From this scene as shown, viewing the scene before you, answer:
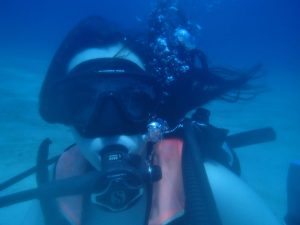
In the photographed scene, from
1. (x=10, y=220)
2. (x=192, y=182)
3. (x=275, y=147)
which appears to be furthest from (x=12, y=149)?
(x=275, y=147)

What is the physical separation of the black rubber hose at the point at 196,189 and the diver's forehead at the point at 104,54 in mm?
695

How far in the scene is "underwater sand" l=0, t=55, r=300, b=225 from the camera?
263 inches

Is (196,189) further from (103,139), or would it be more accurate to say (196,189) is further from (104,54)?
(104,54)

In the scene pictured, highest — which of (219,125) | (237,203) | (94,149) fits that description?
(219,125)

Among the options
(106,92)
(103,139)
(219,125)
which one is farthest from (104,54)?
(219,125)

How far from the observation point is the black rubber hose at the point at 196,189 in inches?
72.8

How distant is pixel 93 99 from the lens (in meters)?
2.50

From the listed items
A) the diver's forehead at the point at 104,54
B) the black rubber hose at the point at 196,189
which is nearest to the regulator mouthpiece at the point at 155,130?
the black rubber hose at the point at 196,189

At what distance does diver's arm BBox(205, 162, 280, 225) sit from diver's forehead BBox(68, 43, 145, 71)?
3.53ft

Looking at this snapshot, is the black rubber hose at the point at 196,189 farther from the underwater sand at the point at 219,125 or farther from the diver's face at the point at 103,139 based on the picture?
the underwater sand at the point at 219,125

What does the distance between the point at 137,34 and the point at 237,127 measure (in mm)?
9144

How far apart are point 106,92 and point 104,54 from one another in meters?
0.30

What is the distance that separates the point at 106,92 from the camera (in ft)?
8.23

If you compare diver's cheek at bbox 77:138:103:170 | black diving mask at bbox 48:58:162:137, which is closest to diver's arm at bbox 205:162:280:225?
black diving mask at bbox 48:58:162:137
